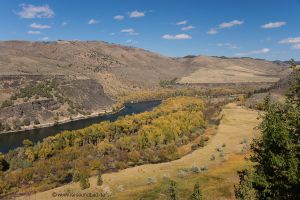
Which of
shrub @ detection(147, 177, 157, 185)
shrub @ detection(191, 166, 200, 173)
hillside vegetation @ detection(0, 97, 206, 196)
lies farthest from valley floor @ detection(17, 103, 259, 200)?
hillside vegetation @ detection(0, 97, 206, 196)

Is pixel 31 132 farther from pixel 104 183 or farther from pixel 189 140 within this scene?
pixel 104 183

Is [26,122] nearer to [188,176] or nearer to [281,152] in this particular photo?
[188,176]

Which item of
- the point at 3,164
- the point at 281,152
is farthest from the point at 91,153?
the point at 281,152

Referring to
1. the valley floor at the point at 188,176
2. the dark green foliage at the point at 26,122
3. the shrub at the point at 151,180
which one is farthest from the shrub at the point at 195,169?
the dark green foliage at the point at 26,122

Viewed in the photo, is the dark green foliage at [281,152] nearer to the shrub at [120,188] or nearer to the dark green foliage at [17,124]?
the shrub at [120,188]

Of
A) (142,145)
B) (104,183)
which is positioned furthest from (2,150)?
(104,183)
